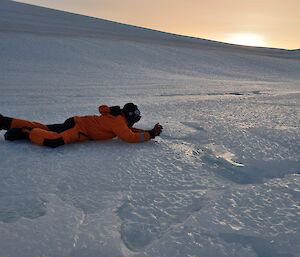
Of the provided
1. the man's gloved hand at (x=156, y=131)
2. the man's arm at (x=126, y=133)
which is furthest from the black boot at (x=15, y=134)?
the man's gloved hand at (x=156, y=131)

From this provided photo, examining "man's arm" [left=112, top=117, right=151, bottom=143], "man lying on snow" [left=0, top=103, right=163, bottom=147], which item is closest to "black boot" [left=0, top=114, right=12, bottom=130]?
"man lying on snow" [left=0, top=103, right=163, bottom=147]

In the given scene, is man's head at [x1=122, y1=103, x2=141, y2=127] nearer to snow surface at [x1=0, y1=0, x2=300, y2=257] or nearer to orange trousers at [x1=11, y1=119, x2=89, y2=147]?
snow surface at [x1=0, y1=0, x2=300, y2=257]

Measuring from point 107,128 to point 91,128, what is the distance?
0.43 ft

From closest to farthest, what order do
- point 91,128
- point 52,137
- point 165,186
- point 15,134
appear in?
point 165,186 → point 52,137 → point 15,134 → point 91,128

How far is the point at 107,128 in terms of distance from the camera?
356 cm

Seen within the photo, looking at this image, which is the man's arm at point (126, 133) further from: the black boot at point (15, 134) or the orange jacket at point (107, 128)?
the black boot at point (15, 134)

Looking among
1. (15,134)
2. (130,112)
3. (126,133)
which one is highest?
(130,112)

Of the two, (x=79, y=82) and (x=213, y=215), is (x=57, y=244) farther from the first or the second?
(x=79, y=82)

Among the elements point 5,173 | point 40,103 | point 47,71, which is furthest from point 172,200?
point 47,71

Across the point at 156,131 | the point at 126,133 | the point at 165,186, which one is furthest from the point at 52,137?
the point at 165,186

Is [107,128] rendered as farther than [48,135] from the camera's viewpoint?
Yes

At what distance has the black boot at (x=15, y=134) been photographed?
136 inches

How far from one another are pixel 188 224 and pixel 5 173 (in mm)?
→ 1261

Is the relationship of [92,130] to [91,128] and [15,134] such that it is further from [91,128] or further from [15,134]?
[15,134]
